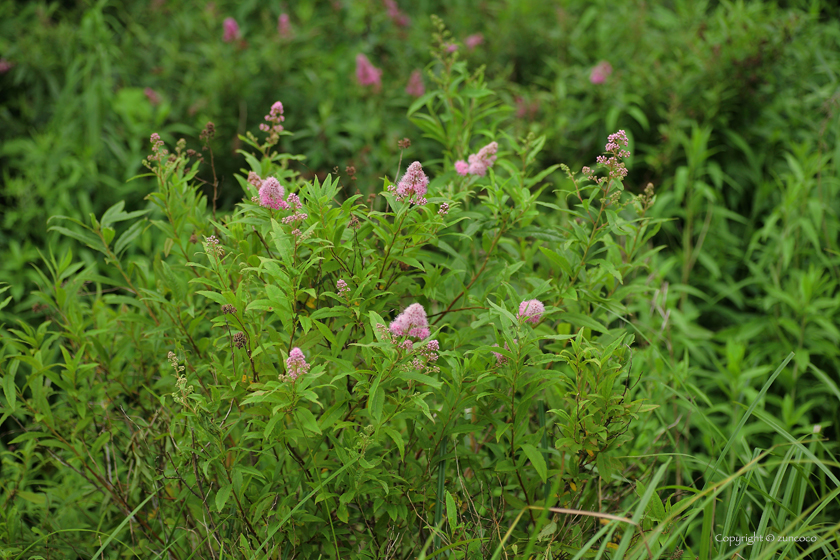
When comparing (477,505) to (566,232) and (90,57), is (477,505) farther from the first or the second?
(90,57)

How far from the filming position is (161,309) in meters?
1.89

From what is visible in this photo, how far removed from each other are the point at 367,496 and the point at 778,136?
3.20m

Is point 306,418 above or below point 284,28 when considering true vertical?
below

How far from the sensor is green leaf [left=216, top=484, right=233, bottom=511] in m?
1.47

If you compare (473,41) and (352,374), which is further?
(473,41)

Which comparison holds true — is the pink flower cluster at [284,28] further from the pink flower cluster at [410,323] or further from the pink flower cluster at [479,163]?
the pink flower cluster at [410,323]

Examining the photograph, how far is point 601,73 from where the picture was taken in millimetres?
3838

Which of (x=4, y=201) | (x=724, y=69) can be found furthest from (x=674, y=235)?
(x=4, y=201)

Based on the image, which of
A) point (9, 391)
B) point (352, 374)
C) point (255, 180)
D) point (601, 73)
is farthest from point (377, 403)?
point (601, 73)

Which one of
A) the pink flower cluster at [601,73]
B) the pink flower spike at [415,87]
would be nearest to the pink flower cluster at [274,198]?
the pink flower spike at [415,87]

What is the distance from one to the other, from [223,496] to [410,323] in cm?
62

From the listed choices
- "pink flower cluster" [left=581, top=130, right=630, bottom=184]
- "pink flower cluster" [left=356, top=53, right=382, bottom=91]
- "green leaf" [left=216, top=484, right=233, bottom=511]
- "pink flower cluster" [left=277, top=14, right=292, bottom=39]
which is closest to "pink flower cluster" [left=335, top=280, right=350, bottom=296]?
"green leaf" [left=216, top=484, right=233, bottom=511]

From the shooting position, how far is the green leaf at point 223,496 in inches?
57.7

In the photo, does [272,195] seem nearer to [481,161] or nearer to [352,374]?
[352,374]
